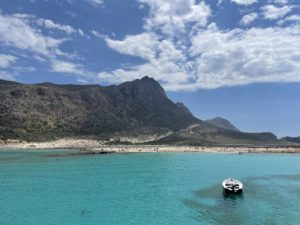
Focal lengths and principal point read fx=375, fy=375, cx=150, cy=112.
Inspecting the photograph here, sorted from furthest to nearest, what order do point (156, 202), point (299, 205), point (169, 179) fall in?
1. point (169, 179)
2. point (156, 202)
3. point (299, 205)

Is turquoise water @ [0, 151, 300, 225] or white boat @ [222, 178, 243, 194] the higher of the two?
white boat @ [222, 178, 243, 194]

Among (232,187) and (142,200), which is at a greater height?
(232,187)

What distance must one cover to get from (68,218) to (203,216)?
17368 mm

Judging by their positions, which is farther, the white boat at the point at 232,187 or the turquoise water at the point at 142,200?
the white boat at the point at 232,187

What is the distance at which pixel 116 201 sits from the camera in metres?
59.9

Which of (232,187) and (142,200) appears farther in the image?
(232,187)

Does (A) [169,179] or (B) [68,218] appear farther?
(A) [169,179]

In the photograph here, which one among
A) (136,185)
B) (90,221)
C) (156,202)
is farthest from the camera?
(136,185)

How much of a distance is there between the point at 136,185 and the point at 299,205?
34121 mm

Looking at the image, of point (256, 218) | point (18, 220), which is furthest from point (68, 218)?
point (256, 218)

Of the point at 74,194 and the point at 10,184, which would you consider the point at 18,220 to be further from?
the point at 10,184

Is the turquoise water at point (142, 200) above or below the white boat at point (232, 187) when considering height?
below

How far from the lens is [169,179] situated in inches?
3489

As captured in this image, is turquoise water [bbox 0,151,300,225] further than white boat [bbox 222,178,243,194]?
No
